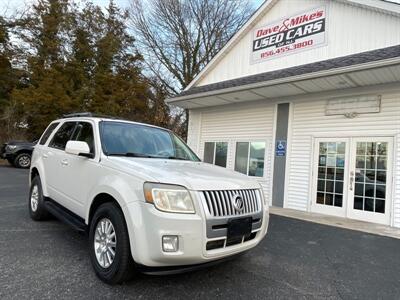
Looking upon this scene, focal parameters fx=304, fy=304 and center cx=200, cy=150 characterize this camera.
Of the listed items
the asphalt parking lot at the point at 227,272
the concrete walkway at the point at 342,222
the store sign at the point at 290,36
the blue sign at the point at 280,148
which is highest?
the store sign at the point at 290,36

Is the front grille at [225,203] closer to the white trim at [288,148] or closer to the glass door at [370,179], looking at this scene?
the glass door at [370,179]

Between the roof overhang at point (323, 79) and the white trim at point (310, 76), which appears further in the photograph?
the roof overhang at point (323, 79)

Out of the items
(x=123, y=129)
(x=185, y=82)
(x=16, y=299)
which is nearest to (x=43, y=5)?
(x=185, y=82)

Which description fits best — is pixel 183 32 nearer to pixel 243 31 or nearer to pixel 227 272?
pixel 243 31

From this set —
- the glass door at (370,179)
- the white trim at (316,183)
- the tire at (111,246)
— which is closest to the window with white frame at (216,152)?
the white trim at (316,183)

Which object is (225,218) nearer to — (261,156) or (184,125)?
(261,156)

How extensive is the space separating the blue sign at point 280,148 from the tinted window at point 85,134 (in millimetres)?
6696

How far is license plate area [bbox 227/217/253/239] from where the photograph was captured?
2975 mm

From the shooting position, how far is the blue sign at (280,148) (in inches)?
376

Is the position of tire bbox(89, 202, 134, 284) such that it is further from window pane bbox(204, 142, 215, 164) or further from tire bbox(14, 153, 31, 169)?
tire bbox(14, 153, 31, 169)

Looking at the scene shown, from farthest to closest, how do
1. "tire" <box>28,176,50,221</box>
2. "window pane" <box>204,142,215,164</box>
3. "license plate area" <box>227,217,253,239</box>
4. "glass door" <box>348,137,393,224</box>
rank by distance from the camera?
Answer: "window pane" <box>204,142,215,164</box>, "glass door" <box>348,137,393,224</box>, "tire" <box>28,176,50,221</box>, "license plate area" <box>227,217,253,239</box>

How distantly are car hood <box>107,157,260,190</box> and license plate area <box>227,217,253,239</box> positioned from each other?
34 cm

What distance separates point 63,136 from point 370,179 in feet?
23.6

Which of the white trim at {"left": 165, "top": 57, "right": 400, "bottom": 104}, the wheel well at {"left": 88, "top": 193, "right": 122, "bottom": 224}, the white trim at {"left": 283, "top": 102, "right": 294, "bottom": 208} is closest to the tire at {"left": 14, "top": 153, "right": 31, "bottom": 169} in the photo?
the white trim at {"left": 165, "top": 57, "right": 400, "bottom": 104}
